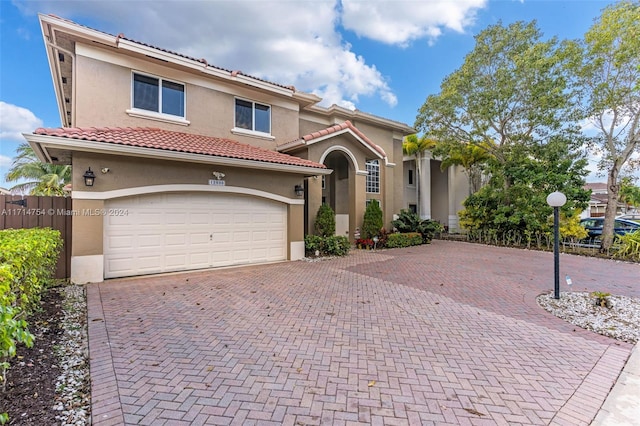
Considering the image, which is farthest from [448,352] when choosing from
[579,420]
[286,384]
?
[286,384]

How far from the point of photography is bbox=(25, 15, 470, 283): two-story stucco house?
833 centimetres

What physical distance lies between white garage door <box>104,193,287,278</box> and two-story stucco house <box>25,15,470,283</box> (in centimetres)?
3

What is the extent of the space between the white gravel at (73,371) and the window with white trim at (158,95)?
761 cm

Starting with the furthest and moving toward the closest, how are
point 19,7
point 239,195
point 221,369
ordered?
point 239,195 → point 19,7 → point 221,369

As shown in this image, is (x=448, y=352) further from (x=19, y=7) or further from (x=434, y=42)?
(x=434, y=42)

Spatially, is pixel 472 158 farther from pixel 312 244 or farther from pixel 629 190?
pixel 312 244

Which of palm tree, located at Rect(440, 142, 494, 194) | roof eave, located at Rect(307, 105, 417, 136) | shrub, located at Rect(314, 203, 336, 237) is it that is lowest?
shrub, located at Rect(314, 203, 336, 237)

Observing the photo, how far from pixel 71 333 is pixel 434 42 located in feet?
64.6

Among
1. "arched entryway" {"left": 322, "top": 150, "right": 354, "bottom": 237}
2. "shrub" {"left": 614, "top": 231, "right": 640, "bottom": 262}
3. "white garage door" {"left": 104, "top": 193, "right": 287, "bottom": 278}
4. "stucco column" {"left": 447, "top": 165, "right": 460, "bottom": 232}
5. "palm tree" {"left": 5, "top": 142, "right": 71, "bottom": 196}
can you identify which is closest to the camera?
"white garage door" {"left": 104, "top": 193, "right": 287, "bottom": 278}

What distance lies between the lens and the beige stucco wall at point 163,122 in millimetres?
9867

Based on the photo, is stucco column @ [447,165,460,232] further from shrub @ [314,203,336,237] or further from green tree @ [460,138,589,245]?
shrub @ [314,203,336,237]

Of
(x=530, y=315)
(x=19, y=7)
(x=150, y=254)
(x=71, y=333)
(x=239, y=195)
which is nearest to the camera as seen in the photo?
(x=71, y=333)

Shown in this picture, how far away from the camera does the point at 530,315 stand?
6.20 metres

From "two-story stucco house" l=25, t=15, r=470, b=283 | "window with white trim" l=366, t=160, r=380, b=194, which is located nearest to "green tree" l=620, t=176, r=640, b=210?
"window with white trim" l=366, t=160, r=380, b=194
